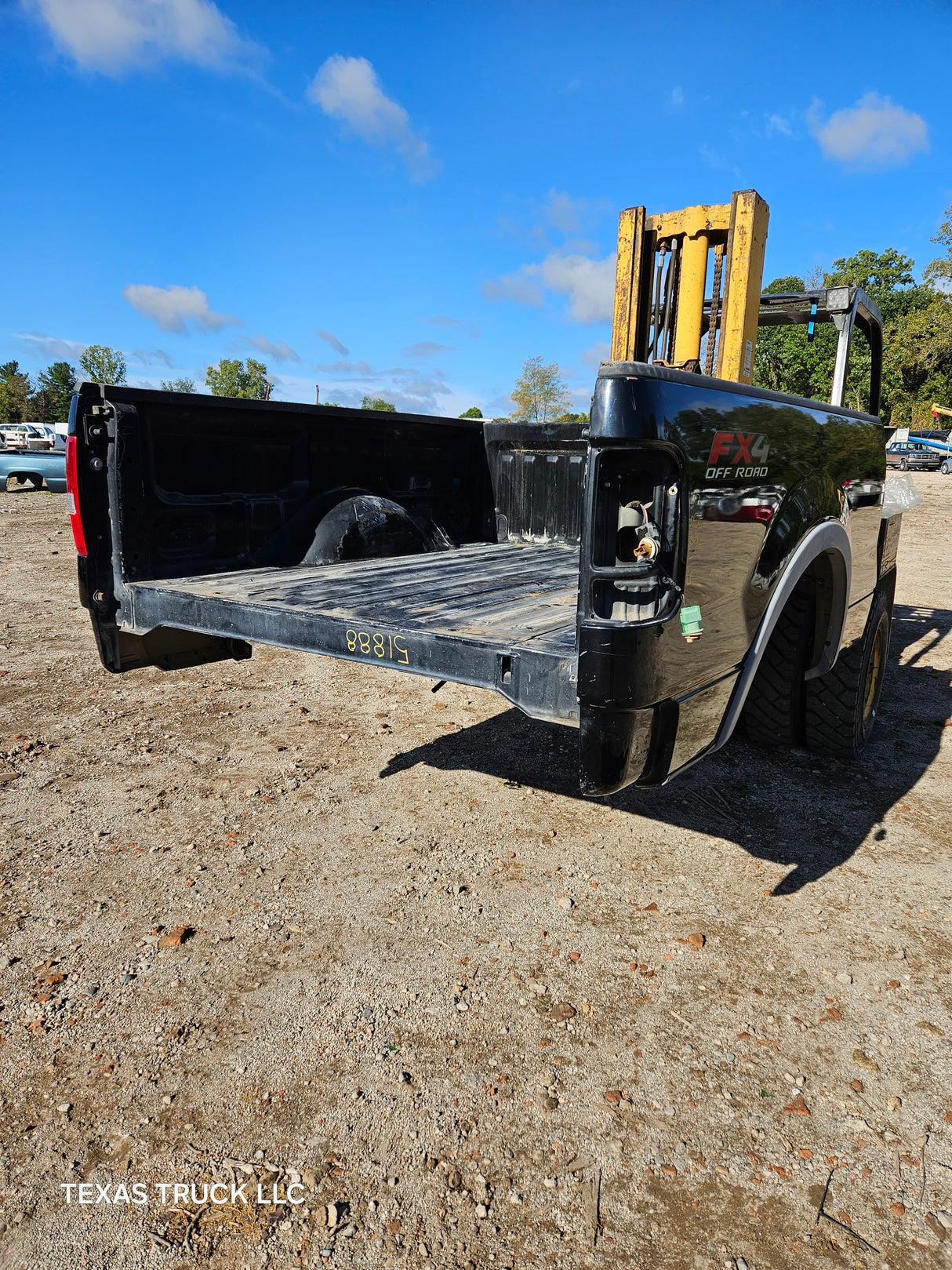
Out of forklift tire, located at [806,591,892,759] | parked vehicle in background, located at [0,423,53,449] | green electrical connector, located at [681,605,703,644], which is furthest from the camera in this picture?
parked vehicle in background, located at [0,423,53,449]

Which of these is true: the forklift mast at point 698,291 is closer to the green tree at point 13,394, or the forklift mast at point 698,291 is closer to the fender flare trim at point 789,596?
the fender flare trim at point 789,596

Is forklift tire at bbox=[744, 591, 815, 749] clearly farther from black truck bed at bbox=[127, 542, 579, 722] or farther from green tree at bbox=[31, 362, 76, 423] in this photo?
green tree at bbox=[31, 362, 76, 423]

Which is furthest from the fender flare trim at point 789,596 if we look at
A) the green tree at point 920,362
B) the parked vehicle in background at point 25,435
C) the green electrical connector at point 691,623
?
the green tree at point 920,362

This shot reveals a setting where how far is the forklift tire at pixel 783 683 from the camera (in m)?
3.89

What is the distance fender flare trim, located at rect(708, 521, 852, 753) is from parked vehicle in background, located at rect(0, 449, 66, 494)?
64.5 feet

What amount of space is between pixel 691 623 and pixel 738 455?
53 cm

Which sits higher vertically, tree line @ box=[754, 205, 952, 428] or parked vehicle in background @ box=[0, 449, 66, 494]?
tree line @ box=[754, 205, 952, 428]

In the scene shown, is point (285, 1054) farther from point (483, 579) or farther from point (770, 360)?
point (770, 360)

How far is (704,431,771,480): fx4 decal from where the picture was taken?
90.7 inches

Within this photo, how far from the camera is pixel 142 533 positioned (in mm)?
3703

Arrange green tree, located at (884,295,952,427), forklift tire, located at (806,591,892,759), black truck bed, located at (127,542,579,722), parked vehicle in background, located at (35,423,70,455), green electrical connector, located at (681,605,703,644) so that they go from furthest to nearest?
green tree, located at (884,295,952,427)
parked vehicle in background, located at (35,423,70,455)
forklift tire, located at (806,591,892,759)
black truck bed, located at (127,542,579,722)
green electrical connector, located at (681,605,703,644)

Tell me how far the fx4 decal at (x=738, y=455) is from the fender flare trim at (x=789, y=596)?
1.40 ft

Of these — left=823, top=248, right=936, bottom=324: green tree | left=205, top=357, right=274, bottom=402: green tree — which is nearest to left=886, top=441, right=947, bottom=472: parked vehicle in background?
left=823, top=248, right=936, bottom=324: green tree

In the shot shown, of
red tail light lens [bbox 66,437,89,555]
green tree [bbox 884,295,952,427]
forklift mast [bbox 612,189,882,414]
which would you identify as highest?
green tree [bbox 884,295,952,427]
